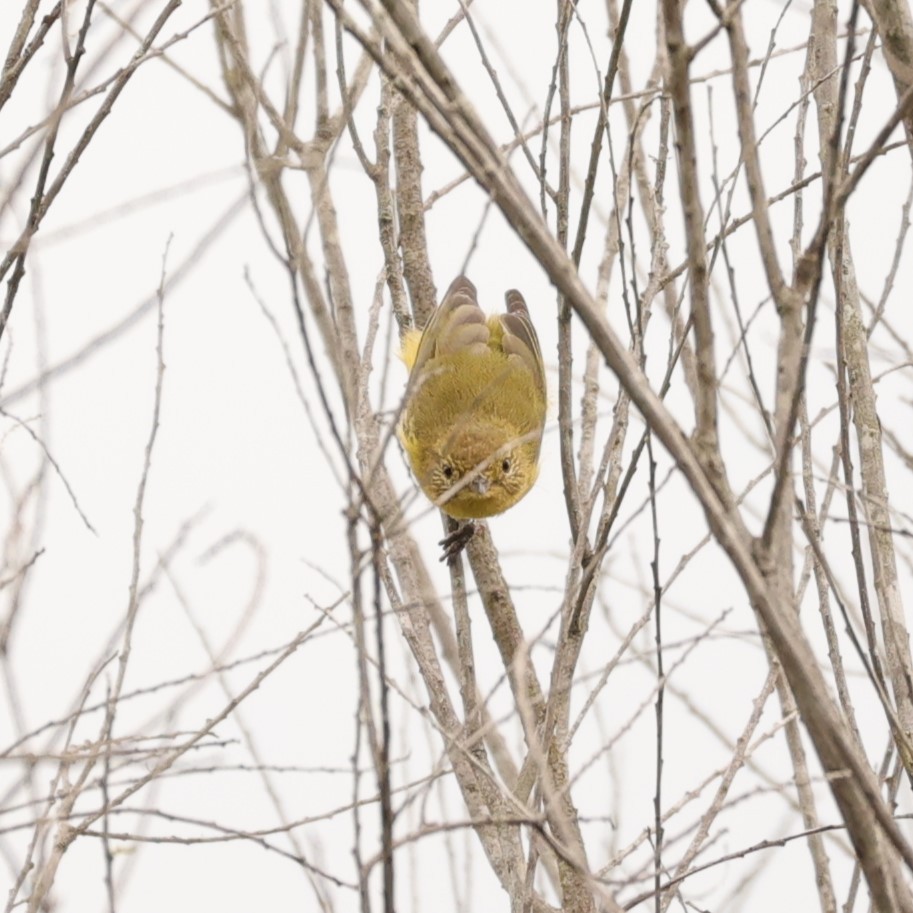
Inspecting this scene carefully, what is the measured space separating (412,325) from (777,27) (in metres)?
1.77

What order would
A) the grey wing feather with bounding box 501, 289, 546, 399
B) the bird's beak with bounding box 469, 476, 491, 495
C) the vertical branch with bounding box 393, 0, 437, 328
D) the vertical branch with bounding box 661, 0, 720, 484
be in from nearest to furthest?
1. the vertical branch with bounding box 661, 0, 720, 484
2. the vertical branch with bounding box 393, 0, 437, 328
3. the bird's beak with bounding box 469, 476, 491, 495
4. the grey wing feather with bounding box 501, 289, 546, 399

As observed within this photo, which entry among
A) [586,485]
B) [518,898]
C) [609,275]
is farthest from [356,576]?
[609,275]

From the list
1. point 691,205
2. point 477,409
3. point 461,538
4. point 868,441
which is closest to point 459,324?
point 477,409

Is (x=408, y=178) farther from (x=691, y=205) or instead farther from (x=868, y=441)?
(x=691, y=205)

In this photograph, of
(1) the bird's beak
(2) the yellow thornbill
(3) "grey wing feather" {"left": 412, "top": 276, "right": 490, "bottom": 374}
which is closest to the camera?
(1) the bird's beak

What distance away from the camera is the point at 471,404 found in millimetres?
5461

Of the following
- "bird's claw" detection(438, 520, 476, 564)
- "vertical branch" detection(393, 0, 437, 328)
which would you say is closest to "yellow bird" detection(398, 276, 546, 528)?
"bird's claw" detection(438, 520, 476, 564)

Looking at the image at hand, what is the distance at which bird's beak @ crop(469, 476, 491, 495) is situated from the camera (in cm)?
512

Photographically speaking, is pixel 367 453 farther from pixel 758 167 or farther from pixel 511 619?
pixel 758 167

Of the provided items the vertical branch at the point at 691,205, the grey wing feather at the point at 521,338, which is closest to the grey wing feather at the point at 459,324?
the grey wing feather at the point at 521,338

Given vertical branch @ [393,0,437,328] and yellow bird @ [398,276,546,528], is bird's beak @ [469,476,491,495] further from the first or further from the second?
vertical branch @ [393,0,437,328]

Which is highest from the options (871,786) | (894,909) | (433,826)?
(433,826)

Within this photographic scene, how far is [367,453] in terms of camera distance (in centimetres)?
314

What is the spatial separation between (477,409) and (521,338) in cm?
61
